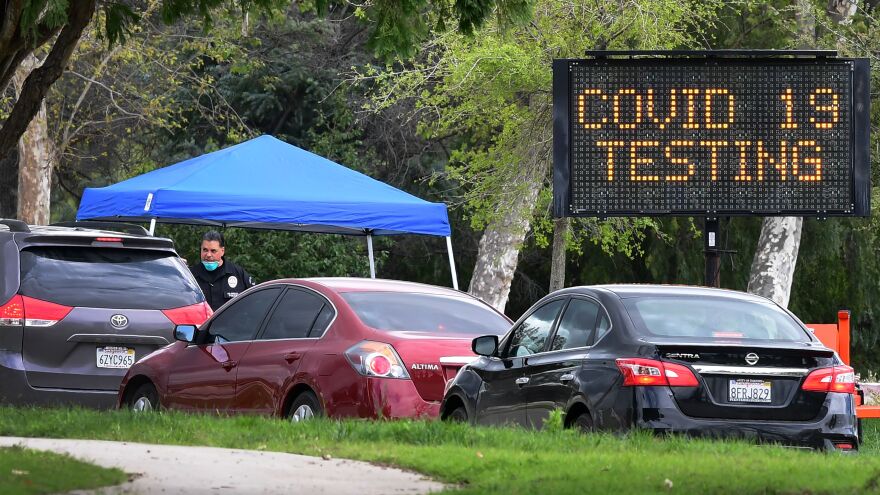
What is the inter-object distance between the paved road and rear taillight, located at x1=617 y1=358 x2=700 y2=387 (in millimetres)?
1788

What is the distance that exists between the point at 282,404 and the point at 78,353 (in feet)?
7.53

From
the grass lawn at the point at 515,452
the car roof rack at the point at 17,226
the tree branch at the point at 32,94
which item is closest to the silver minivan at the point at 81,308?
the car roof rack at the point at 17,226

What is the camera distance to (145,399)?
1328 centimetres

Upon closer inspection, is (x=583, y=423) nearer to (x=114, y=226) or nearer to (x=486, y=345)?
(x=486, y=345)

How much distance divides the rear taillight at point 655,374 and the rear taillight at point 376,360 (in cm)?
196

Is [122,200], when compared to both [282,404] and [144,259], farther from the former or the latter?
[282,404]

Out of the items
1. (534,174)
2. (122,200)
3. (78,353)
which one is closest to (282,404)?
(78,353)

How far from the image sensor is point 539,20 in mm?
24562

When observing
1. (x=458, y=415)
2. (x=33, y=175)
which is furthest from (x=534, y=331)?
(x=33, y=175)

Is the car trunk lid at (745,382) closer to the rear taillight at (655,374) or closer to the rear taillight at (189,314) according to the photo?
the rear taillight at (655,374)

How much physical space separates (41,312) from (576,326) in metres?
4.66

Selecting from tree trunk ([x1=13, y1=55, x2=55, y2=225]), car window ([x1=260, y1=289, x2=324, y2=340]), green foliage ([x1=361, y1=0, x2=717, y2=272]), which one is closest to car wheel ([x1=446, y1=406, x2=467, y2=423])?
car window ([x1=260, y1=289, x2=324, y2=340])

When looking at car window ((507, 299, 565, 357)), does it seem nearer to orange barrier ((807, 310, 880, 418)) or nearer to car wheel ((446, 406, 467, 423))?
car wheel ((446, 406, 467, 423))

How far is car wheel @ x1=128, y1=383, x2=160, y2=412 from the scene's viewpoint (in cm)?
1315
